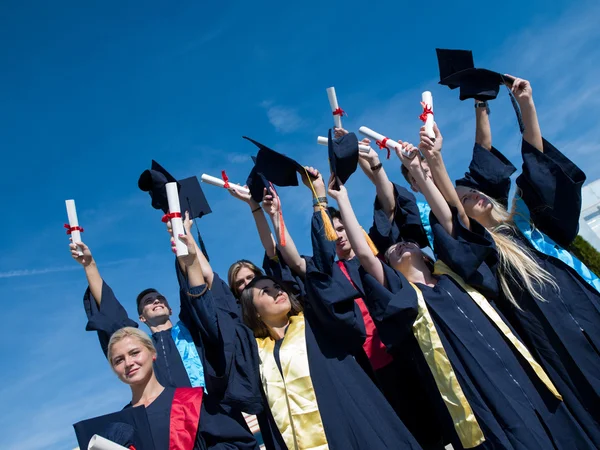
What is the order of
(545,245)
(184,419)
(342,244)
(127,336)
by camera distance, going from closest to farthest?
1. (184,419)
2. (127,336)
3. (545,245)
4. (342,244)

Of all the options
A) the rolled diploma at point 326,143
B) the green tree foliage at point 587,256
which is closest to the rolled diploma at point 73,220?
the rolled diploma at point 326,143

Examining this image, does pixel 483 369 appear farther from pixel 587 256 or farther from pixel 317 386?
pixel 587 256

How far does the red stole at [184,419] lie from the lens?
3049 millimetres

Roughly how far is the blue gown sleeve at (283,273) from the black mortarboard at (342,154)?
0.84 m

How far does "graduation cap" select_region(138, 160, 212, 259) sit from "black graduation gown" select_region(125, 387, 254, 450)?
64.0 inches

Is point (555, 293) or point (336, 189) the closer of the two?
point (555, 293)

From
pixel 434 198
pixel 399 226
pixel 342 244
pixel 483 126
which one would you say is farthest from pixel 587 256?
pixel 434 198

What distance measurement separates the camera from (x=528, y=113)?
400 cm

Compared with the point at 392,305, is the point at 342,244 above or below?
above

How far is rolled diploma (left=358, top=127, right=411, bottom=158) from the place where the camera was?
405cm

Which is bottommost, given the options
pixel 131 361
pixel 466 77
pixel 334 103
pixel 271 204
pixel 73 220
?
pixel 131 361

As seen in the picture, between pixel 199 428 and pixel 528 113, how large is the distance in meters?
3.09

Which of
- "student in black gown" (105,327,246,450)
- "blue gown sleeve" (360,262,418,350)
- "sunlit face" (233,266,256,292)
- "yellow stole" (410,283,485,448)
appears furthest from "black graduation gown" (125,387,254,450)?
"sunlit face" (233,266,256,292)

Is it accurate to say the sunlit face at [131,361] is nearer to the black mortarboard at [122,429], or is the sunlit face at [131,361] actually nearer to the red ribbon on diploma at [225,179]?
the black mortarboard at [122,429]
